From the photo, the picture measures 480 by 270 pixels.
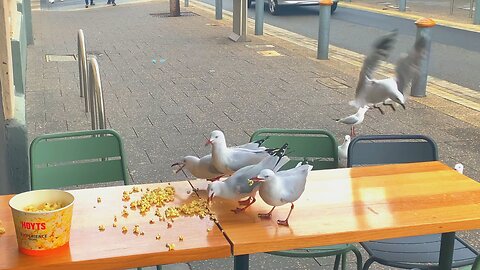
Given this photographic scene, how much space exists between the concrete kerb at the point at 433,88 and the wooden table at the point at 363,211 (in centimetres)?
177

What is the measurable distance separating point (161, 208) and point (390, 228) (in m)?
0.90

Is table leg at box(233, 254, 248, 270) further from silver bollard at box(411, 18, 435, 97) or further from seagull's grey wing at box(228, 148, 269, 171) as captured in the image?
silver bollard at box(411, 18, 435, 97)

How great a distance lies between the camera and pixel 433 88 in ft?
29.6

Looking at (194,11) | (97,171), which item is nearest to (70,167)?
(97,171)

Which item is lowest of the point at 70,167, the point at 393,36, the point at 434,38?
the point at 434,38

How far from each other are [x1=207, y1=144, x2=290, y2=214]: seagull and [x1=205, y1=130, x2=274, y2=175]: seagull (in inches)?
2.7

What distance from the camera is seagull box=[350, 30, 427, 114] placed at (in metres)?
2.99

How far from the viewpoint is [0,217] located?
2449mm

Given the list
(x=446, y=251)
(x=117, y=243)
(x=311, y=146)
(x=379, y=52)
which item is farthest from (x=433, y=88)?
(x=117, y=243)

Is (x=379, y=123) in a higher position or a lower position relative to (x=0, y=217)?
lower

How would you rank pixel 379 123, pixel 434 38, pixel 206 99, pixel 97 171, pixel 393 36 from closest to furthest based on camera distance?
pixel 393 36 < pixel 97 171 < pixel 379 123 < pixel 206 99 < pixel 434 38

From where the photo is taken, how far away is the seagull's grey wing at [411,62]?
3.31m

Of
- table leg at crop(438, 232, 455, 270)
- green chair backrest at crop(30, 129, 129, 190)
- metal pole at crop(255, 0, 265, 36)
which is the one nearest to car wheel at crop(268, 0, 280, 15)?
metal pole at crop(255, 0, 265, 36)

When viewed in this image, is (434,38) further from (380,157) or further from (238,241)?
(238,241)
